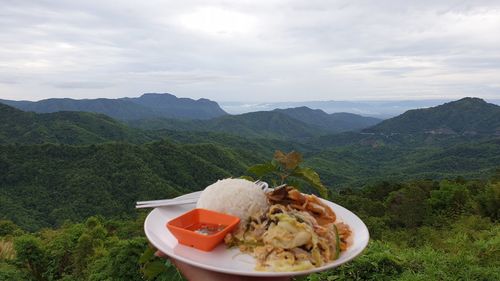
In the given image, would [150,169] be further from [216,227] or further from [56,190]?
[216,227]

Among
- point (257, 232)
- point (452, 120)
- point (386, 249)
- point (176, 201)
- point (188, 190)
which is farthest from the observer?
point (452, 120)

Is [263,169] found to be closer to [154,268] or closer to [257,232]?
[257,232]

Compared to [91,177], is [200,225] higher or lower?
higher

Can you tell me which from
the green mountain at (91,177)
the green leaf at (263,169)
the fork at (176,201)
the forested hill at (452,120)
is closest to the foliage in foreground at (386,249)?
the fork at (176,201)

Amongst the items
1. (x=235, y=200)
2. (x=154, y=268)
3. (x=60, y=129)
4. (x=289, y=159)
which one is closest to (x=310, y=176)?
(x=289, y=159)

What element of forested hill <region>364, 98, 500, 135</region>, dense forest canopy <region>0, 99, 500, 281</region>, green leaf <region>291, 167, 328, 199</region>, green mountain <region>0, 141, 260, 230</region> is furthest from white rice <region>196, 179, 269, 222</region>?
forested hill <region>364, 98, 500, 135</region>

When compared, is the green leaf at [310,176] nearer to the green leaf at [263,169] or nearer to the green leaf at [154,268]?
the green leaf at [263,169]
